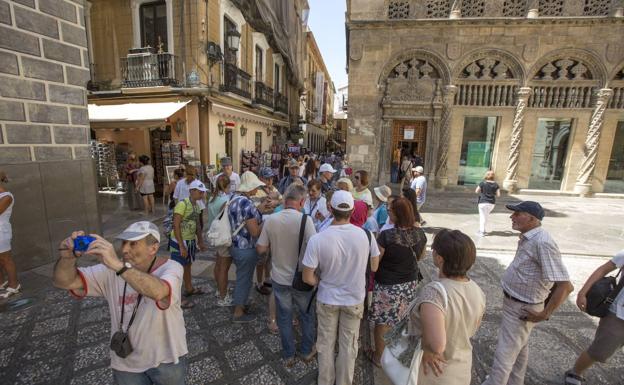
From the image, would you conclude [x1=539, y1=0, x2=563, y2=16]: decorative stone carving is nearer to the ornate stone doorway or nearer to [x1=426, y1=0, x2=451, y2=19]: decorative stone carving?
[x1=426, y1=0, x2=451, y2=19]: decorative stone carving

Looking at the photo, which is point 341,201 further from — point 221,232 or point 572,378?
point 572,378

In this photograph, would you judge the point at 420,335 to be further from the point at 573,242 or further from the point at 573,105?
the point at 573,105

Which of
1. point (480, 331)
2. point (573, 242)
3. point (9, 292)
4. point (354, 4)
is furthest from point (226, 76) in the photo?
point (573, 242)

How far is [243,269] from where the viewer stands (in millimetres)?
3209

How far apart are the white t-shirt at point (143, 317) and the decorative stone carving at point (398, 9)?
12254mm

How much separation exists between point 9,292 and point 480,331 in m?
5.73

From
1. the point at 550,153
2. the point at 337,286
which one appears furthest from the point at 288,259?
the point at 550,153

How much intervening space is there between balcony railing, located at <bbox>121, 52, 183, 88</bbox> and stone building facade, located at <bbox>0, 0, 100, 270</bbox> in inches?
200

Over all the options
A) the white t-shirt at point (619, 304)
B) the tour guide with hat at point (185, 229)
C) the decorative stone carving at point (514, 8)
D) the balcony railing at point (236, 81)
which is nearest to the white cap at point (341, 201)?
the tour guide with hat at point (185, 229)

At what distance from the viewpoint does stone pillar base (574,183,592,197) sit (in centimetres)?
1110

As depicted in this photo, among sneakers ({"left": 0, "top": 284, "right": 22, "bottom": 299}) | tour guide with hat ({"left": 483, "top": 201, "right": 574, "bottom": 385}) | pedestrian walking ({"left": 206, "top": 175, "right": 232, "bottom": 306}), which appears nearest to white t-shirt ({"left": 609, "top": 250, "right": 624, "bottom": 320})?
tour guide with hat ({"left": 483, "top": 201, "right": 574, "bottom": 385})

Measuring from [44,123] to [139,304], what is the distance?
13.3ft

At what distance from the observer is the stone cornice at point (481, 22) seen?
32.6 feet

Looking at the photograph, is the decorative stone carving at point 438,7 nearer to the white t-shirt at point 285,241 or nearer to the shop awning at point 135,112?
the shop awning at point 135,112
